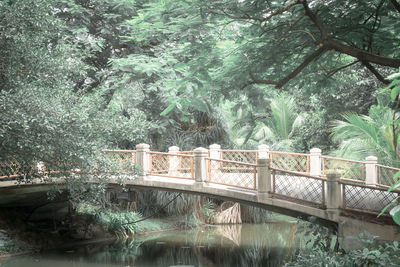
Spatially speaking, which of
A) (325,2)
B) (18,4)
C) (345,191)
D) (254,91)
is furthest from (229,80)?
(18,4)

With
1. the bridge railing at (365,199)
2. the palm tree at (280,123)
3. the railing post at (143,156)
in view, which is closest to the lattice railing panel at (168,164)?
the railing post at (143,156)

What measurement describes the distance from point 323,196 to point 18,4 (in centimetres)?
739

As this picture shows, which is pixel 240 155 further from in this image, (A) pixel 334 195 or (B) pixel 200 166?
(A) pixel 334 195

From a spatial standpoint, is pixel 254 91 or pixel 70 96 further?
pixel 254 91

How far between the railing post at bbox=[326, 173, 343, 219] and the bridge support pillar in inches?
67.8

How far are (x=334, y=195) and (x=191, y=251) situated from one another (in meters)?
5.72

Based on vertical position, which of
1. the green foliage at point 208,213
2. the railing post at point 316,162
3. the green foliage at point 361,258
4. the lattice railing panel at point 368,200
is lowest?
the green foliage at point 208,213

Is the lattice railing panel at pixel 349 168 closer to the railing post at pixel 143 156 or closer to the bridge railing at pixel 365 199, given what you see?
the bridge railing at pixel 365 199

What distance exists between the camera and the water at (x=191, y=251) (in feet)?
45.1

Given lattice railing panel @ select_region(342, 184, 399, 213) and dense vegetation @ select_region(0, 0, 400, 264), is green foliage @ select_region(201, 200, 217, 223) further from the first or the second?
lattice railing panel @ select_region(342, 184, 399, 213)

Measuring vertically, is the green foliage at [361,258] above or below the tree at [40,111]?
below

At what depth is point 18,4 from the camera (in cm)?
948

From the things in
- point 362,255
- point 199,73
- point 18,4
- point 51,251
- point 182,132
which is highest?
point 18,4

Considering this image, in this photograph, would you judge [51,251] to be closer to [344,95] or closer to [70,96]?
[70,96]
